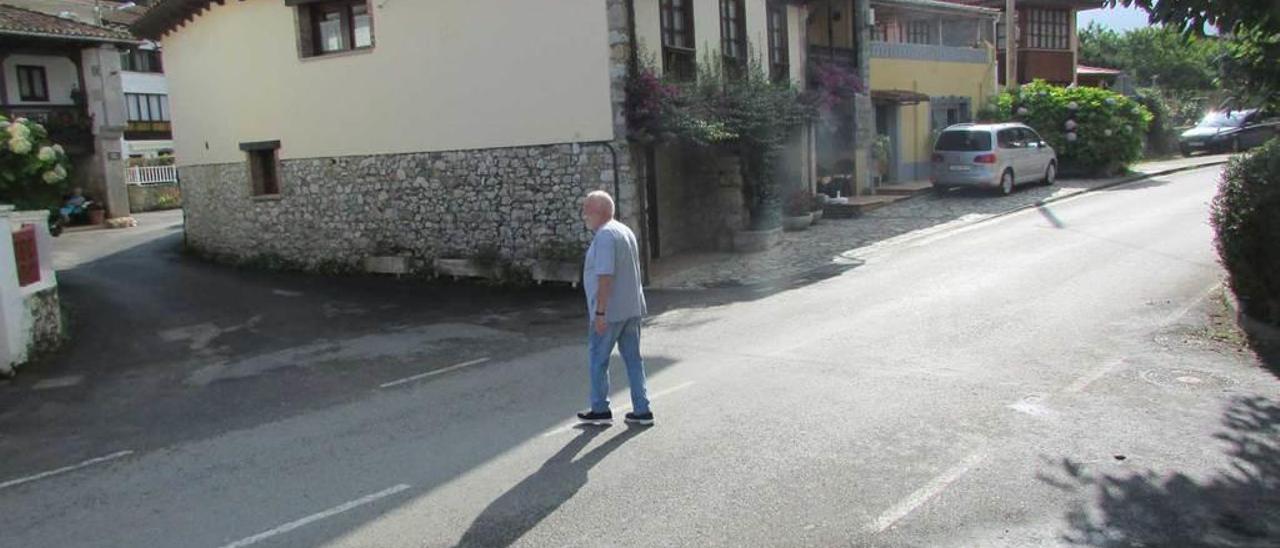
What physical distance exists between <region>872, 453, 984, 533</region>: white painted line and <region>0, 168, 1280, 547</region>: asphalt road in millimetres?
16

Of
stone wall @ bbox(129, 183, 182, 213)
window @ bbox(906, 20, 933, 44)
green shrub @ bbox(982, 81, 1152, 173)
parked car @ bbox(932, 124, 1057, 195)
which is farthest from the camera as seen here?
stone wall @ bbox(129, 183, 182, 213)

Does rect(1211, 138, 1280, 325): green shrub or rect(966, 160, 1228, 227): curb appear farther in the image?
rect(966, 160, 1228, 227): curb

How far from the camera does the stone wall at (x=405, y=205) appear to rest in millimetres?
14797

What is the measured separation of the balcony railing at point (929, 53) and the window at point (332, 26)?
13365 mm

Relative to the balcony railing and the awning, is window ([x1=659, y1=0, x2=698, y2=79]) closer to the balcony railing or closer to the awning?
the awning

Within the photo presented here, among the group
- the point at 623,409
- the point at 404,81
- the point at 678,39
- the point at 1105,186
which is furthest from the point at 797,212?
the point at 623,409

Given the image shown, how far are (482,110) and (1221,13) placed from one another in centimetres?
1070

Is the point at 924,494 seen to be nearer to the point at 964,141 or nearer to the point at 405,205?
the point at 405,205

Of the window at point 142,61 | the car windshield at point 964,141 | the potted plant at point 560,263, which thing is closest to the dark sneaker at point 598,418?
the potted plant at point 560,263

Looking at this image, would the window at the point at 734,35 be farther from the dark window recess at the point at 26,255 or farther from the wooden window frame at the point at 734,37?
the dark window recess at the point at 26,255

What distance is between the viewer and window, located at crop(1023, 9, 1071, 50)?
34812mm

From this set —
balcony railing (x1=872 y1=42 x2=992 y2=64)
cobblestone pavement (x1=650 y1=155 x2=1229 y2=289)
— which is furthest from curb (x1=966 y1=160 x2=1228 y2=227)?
balcony railing (x1=872 y1=42 x2=992 y2=64)

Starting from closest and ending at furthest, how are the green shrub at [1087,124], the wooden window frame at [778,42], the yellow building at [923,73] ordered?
the wooden window frame at [778,42] → the green shrub at [1087,124] → the yellow building at [923,73]

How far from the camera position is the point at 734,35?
1777 centimetres
